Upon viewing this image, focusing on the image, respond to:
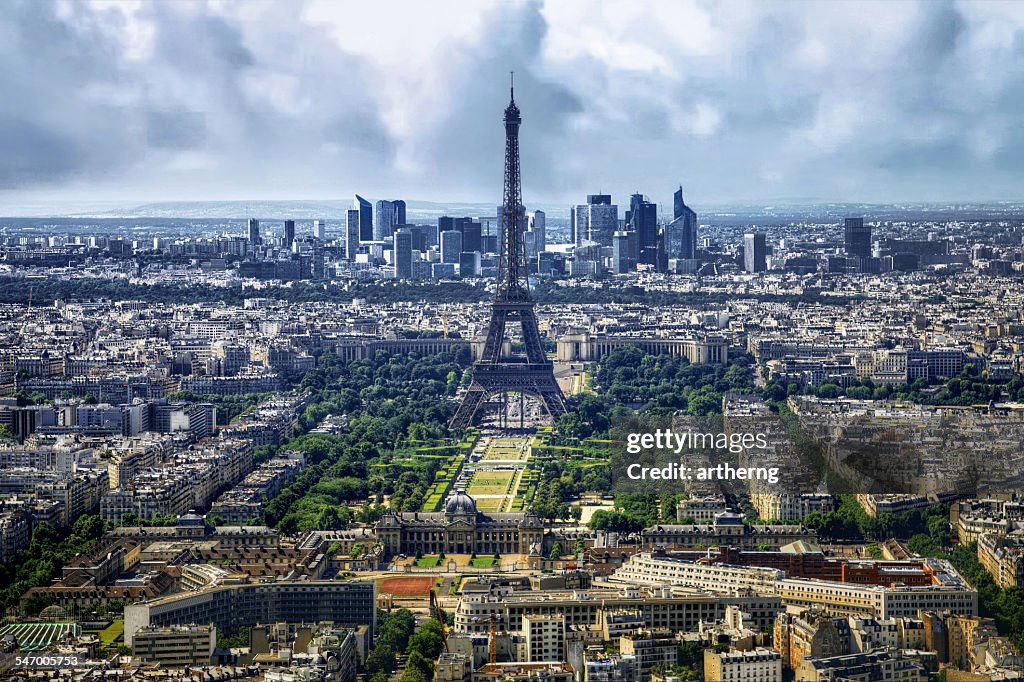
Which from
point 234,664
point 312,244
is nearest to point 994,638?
point 234,664

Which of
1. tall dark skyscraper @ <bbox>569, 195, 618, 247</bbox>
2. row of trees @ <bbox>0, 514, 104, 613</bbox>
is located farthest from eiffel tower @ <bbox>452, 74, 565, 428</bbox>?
tall dark skyscraper @ <bbox>569, 195, 618, 247</bbox>

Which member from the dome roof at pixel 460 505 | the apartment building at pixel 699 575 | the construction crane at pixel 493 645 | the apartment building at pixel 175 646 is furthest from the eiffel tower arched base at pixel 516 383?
the apartment building at pixel 175 646

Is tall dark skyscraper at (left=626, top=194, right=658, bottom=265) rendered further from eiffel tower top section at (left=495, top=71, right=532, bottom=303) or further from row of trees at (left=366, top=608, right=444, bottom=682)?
row of trees at (left=366, top=608, right=444, bottom=682)

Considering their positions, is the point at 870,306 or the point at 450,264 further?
the point at 450,264

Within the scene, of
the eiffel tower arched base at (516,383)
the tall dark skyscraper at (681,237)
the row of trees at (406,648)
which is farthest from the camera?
the tall dark skyscraper at (681,237)

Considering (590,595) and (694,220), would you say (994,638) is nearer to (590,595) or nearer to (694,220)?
(590,595)

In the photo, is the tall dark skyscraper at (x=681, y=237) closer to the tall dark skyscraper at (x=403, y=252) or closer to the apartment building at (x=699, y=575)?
the tall dark skyscraper at (x=403, y=252)
